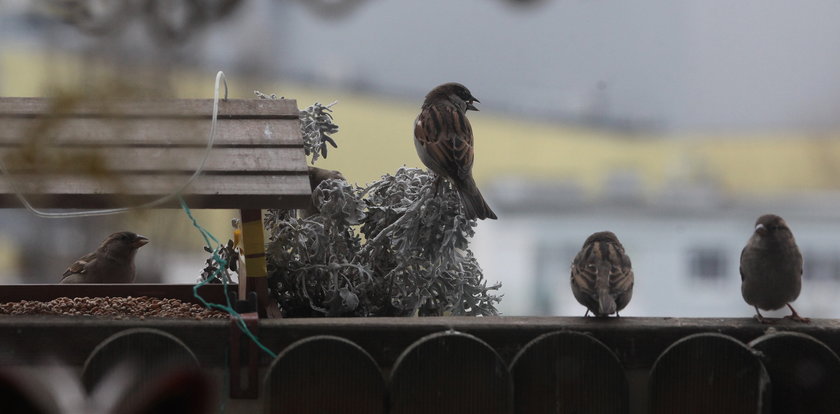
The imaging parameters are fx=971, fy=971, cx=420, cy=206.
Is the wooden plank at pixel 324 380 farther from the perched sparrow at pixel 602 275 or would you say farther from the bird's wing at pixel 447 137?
the bird's wing at pixel 447 137

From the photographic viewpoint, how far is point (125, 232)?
2.23 metres

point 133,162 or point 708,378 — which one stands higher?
point 133,162

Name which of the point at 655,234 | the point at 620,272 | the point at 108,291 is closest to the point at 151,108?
the point at 108,291

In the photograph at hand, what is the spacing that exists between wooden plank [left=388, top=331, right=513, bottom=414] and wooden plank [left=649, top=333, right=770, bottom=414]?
23 cm

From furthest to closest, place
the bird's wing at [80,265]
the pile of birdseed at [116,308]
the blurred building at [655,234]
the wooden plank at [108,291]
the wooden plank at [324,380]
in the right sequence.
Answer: the blurred building at [655,234] → the bird's wing at [80,265] → the wooden plank at [108,291] → the pile of birdseed at [116,308] → the wooden plank at [324,380]

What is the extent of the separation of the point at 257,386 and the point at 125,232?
40.0 inches

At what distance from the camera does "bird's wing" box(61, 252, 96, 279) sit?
2.18 metres

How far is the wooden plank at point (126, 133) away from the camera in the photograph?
134 cm

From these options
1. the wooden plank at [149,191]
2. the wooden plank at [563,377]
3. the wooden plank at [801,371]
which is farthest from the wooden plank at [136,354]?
the wooden plank at [801,371]

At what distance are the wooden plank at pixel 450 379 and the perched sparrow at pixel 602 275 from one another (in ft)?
0.97

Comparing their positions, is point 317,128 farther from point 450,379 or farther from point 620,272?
point 450,379

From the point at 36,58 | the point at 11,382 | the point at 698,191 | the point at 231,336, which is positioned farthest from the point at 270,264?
the point at 698,191

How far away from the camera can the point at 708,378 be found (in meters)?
1.34

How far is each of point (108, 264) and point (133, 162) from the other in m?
0.91
